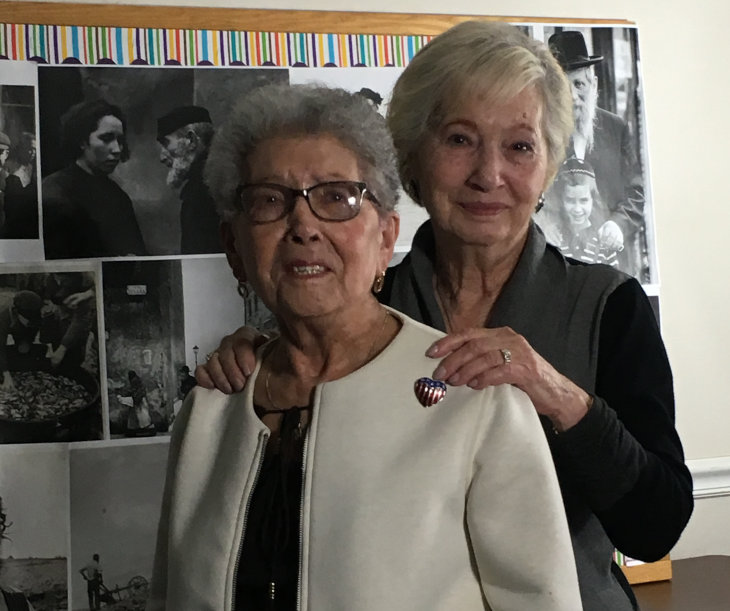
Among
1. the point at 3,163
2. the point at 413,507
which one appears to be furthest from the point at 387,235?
the point at 3,163

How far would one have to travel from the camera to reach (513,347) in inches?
45.0

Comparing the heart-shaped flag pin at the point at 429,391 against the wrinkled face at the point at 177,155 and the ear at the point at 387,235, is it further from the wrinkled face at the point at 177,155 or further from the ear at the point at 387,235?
the wrinkled face at the point at 177,155

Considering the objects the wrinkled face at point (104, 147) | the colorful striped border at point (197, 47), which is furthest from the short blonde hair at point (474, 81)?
the wrinkled face at point (104, 147)

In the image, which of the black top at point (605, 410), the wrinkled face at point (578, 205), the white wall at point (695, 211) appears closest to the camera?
the black top at point (605, 410)

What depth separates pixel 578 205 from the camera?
2002mm

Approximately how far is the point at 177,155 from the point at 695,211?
4.05 feet

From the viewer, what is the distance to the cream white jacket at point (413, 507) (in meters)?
1.01

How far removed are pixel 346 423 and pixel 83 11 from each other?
1020mm

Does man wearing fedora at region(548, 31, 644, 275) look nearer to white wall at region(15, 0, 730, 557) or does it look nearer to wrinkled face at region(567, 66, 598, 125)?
wrinkled face at region(567, 66, 598, 125)

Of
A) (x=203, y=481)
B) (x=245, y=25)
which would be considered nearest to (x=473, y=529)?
(x=203, y=481)

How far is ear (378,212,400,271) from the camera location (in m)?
1.12

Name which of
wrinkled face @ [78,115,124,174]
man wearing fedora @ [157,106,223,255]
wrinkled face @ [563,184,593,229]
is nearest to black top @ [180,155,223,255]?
man wearing fedora @ [157,106,223,255]

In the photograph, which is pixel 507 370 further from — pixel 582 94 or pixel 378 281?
pixel 582 94

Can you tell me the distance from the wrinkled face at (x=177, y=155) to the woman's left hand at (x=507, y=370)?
0.80 meters
